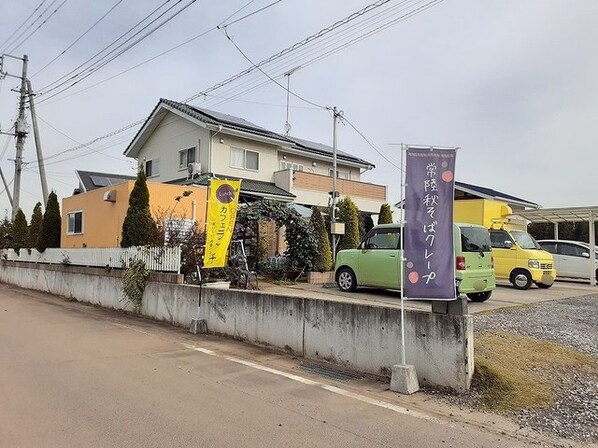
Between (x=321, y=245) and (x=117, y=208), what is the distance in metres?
7.07

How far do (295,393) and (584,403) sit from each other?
3009mm

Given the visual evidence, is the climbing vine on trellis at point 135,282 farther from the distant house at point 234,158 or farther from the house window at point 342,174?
the house window at point 342,174

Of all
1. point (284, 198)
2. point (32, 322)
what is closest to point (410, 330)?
point (32, 322)

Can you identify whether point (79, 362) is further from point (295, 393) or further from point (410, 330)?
point (410, 330)

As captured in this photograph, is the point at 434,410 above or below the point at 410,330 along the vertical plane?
below

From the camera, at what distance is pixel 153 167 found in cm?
2445

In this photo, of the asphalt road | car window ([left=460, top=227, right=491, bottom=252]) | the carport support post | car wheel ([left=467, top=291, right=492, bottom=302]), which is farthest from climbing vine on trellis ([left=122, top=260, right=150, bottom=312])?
the carport support post

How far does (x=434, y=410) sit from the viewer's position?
4.73m

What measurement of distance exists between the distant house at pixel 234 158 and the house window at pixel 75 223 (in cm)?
406

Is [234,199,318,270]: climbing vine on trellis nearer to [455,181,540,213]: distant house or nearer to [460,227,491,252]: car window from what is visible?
[460,227,491,252]: car window

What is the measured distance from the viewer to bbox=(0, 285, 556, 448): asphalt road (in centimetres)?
399

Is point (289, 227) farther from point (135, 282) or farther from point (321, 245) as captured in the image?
point (135, 282)

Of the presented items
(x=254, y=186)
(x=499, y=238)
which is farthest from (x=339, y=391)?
(x=254, y=186)

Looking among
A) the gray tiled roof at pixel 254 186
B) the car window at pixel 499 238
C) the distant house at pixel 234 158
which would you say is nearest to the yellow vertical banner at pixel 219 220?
the car window at pixel 499 238
